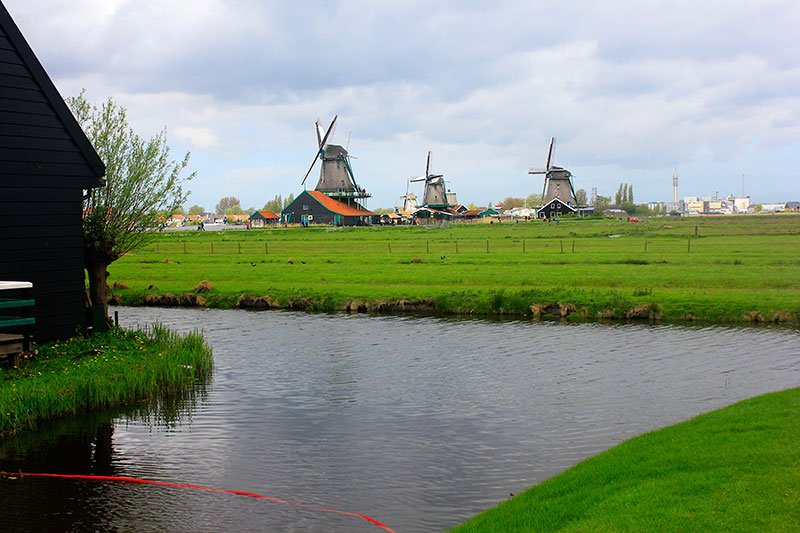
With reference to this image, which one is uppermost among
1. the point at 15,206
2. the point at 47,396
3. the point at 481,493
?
the point at 15,206

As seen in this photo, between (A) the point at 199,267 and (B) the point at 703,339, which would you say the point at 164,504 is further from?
(A) the point at 199,267

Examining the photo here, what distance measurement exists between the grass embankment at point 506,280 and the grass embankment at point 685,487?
21636 mm

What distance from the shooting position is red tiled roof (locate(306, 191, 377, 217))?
136600 mm

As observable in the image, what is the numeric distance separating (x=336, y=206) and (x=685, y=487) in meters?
132

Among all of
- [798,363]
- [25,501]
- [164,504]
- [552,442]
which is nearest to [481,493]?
[552,442]

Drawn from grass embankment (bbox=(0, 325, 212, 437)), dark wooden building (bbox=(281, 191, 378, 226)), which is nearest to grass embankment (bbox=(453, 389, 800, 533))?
grass embankment (bbox=(0, 325, 212, 437))

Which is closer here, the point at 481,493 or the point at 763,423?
the point at 763,423

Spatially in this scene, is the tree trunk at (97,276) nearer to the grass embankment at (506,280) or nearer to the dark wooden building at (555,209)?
the grass embankment at (506,280)

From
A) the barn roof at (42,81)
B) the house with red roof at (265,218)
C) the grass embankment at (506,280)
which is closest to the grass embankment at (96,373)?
the barn roof at (42,81)

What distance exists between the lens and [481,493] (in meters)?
11.9

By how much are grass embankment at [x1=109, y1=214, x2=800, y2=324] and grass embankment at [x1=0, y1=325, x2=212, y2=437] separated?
14154 mm

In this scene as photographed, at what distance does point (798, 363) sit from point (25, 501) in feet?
72.1

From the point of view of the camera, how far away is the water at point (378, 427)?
11461mm

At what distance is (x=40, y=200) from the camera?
1925 cm
